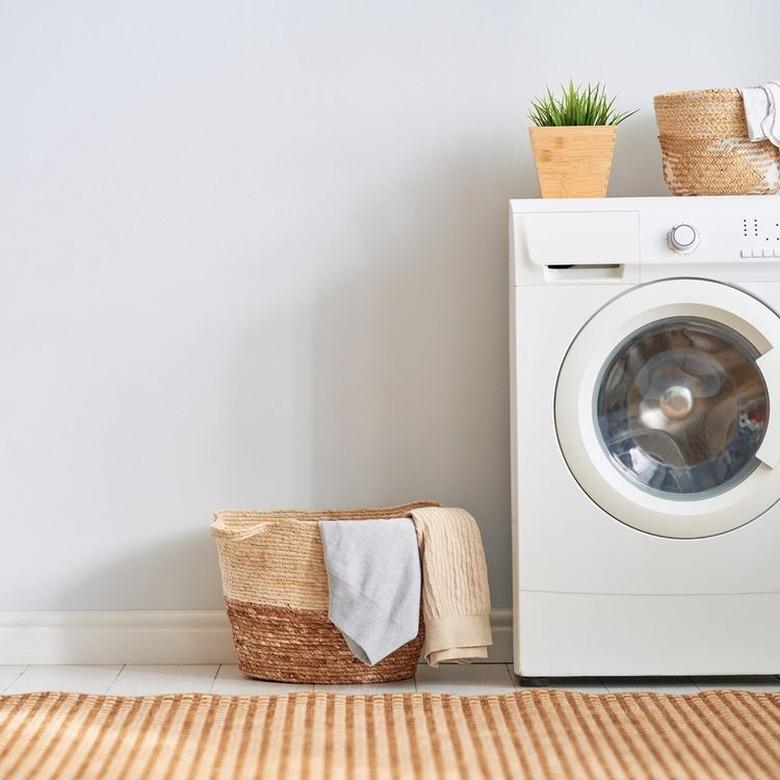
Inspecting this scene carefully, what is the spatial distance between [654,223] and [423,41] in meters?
0.65

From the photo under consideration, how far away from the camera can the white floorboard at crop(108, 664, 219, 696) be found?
2.25 m

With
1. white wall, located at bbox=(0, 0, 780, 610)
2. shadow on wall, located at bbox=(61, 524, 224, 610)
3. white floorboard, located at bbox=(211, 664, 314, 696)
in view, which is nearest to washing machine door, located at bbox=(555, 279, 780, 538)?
white wall, located at bbox=(0, 0, 780, 610)

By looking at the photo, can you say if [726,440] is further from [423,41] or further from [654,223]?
[423,41]

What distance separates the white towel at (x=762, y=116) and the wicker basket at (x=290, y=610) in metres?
1.08

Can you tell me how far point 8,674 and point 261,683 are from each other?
52 cm

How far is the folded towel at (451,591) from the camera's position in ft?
7.30

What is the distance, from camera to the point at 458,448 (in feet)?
8.14

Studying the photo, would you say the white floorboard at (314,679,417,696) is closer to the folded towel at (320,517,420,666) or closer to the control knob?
the folded towel at (320,517,420,666)

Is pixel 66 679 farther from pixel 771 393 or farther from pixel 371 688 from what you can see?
pixel 771 393

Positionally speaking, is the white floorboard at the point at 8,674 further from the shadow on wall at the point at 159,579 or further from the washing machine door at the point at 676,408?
the washing machine door at the point at 676,408

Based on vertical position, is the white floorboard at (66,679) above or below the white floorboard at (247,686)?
below

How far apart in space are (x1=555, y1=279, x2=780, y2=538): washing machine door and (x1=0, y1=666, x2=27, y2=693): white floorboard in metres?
1.15

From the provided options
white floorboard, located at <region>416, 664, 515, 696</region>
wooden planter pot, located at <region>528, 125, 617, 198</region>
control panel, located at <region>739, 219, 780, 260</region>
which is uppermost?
wooden planter pot, located at <region>528, 125, 617, 198</region>

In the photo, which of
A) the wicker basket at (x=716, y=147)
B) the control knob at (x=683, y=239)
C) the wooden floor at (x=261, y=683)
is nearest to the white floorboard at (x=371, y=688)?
the wooden floor at (x=261, y=683)
